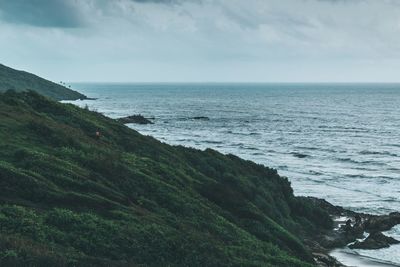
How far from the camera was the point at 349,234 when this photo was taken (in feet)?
129

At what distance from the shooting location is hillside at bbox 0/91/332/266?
19031mm

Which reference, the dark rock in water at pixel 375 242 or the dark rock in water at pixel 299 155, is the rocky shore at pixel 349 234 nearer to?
A: the dark rock in water at pixel 375 242

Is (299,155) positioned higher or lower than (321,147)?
lower

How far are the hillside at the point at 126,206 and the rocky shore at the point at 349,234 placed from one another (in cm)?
158

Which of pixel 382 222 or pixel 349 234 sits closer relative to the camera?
pixel 349 234

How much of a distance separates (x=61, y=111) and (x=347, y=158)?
50449 millimetres

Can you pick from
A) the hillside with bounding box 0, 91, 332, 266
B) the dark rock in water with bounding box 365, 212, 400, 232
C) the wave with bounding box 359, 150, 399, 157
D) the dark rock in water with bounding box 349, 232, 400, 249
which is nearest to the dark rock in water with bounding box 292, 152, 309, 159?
the wave with bounding box 359, 150, 399, 157

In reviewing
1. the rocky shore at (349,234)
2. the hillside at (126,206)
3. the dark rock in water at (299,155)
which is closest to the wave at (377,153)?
the dark rock in water at (299,155)

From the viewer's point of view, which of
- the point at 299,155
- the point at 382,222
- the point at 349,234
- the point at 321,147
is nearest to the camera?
the point at 349,234

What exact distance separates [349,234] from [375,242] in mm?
3032

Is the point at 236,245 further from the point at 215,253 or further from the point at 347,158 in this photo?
the point at 347,158

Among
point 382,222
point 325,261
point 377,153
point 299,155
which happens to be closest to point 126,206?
point 325,261

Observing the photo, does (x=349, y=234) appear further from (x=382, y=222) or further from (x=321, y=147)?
(x=321, y=147)

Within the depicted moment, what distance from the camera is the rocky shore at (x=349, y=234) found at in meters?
34.2
